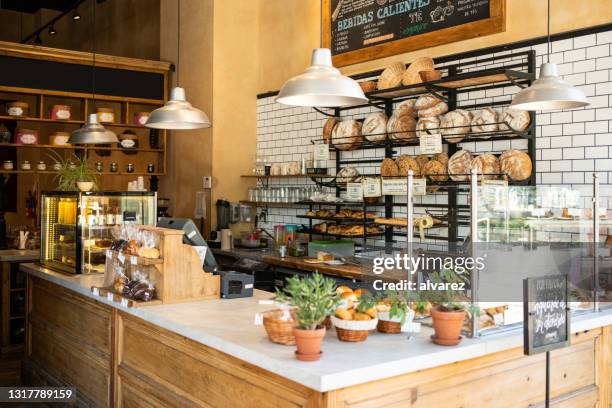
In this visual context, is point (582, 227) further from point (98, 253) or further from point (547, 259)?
point (98, 253)

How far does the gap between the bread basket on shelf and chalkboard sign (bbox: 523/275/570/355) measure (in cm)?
57

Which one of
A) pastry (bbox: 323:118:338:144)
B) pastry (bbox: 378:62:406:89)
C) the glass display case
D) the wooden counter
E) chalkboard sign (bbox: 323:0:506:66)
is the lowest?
the wooden counter

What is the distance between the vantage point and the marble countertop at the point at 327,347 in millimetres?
2135

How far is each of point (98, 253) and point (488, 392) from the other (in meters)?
2.98

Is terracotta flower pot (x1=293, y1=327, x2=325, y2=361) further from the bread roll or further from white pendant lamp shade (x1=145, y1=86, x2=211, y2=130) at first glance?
the bread roll

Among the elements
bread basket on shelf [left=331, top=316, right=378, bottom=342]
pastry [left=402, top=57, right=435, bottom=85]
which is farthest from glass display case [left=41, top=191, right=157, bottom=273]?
bread basket on shelf [left=331, top=316, right=378, bottom=342]

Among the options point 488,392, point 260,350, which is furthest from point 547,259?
point 260,350

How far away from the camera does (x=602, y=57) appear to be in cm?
419

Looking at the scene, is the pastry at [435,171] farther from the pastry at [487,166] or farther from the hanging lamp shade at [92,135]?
the hanging lamp shade at [92,135]

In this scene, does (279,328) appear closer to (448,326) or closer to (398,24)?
(448,326)

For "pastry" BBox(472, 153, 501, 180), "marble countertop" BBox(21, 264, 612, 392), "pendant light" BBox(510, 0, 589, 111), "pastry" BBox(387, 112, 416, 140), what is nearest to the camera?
"marble countertop" BBox(21, 264, 612, 392)

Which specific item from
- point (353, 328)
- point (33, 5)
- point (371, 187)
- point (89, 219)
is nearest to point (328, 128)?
point (371, 187)

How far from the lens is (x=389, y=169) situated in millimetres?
5316

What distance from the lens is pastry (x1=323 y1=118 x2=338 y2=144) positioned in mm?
5926
